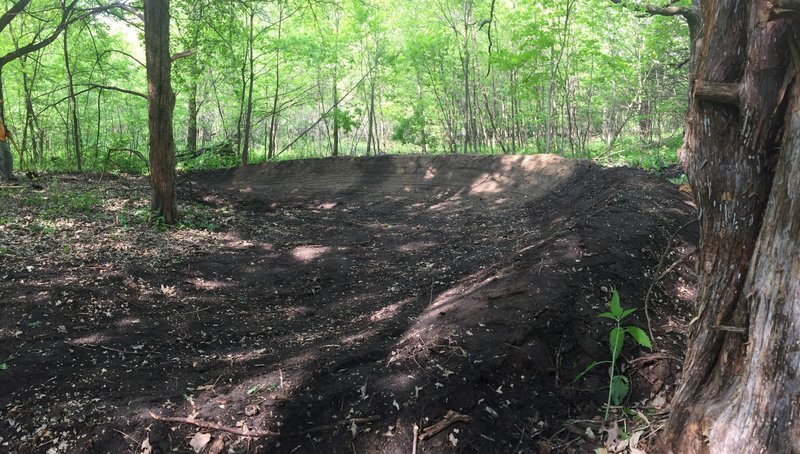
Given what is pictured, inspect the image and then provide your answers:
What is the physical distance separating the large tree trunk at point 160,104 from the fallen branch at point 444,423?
7.34 m

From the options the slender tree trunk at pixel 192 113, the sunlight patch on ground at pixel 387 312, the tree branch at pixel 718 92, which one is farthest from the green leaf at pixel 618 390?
the slender tree trunk at pixel 192 113

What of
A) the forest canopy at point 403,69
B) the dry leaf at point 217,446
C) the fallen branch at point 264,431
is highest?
the forest canopy at point 403,69

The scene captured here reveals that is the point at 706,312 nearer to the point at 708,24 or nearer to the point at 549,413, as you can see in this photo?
the point at 549,413

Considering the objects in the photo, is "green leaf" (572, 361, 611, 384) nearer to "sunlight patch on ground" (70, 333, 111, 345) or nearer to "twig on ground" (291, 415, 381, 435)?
"twig on ground" (291, 415, 381, 435)

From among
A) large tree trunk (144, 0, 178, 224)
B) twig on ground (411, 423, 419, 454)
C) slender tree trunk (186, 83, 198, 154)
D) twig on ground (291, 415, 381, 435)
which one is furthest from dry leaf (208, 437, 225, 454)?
slender tree trunk (186, 83, 198, 154)

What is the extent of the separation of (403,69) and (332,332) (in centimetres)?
1755

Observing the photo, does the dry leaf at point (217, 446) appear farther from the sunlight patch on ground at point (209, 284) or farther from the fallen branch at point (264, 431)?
the sunlight patch on ground at point (209, 284)

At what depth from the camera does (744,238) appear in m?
2.03

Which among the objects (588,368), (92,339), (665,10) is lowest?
(92,339)

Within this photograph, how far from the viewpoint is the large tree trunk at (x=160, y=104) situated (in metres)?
7.98

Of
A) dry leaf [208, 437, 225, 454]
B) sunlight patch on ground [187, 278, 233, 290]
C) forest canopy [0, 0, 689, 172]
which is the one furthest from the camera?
forest canopy [0, 0, 689, 172]

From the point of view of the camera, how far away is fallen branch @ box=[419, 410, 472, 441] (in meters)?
2.47

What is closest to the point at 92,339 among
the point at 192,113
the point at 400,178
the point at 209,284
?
the point at 209,284

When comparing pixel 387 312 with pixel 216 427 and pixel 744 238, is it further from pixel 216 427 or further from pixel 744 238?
pixel 744 238
